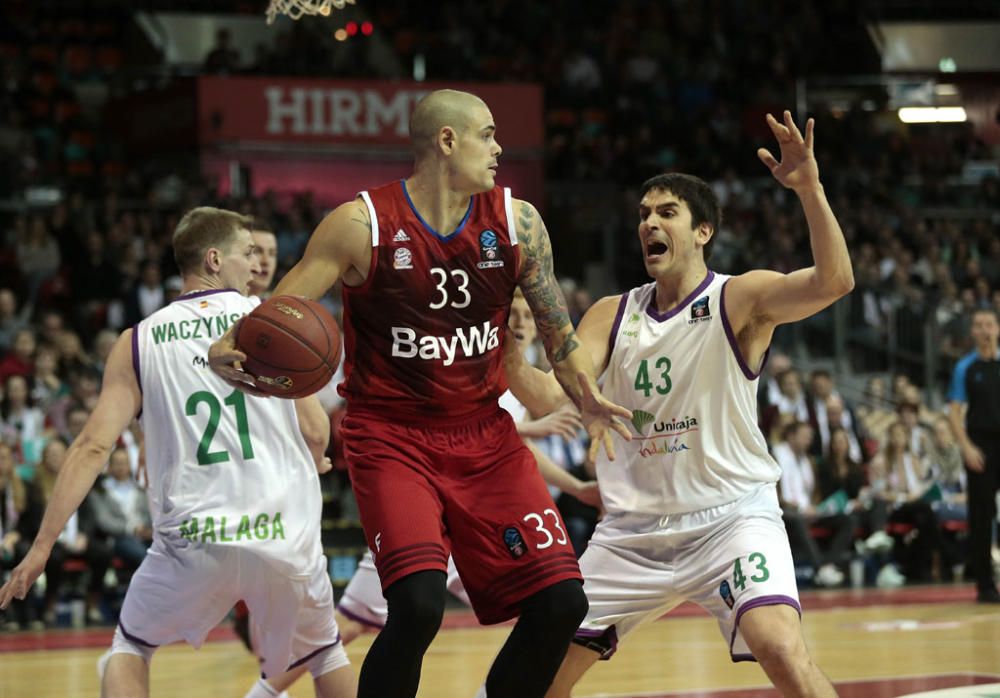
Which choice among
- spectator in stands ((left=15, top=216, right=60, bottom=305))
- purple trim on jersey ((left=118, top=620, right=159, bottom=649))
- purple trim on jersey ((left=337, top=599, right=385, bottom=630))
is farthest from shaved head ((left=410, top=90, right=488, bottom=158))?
spectator in stands ((left=15, top=216, right=60, bottom=305))

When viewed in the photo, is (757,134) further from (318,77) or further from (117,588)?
(117,588)

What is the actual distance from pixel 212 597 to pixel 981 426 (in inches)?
321

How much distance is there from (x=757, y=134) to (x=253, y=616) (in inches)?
756

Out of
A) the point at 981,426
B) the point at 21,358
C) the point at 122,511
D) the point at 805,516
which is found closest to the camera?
the point at 122,511

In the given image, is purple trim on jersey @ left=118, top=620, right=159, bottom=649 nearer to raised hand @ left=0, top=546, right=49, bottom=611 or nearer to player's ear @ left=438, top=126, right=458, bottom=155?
raised hand @ left=0, top=546, right=49, bottom=611

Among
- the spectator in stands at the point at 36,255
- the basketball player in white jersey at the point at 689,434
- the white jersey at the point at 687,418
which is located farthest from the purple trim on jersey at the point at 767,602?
the spectator in stands at the point at 36,255

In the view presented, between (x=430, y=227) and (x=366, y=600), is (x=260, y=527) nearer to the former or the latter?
(x=430, y=227)

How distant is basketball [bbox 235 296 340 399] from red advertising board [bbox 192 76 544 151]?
1509 centimetres

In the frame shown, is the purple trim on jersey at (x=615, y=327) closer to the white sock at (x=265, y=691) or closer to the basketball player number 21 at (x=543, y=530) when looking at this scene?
the basketball player number 21 at (x=543, y=530)

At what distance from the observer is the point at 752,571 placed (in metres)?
5.26

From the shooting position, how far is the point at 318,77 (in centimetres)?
2036

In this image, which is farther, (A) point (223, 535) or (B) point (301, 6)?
(B) point (301, 6)

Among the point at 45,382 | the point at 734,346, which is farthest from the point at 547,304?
the point at 45,382

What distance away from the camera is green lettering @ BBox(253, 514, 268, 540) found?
18.2 ft
